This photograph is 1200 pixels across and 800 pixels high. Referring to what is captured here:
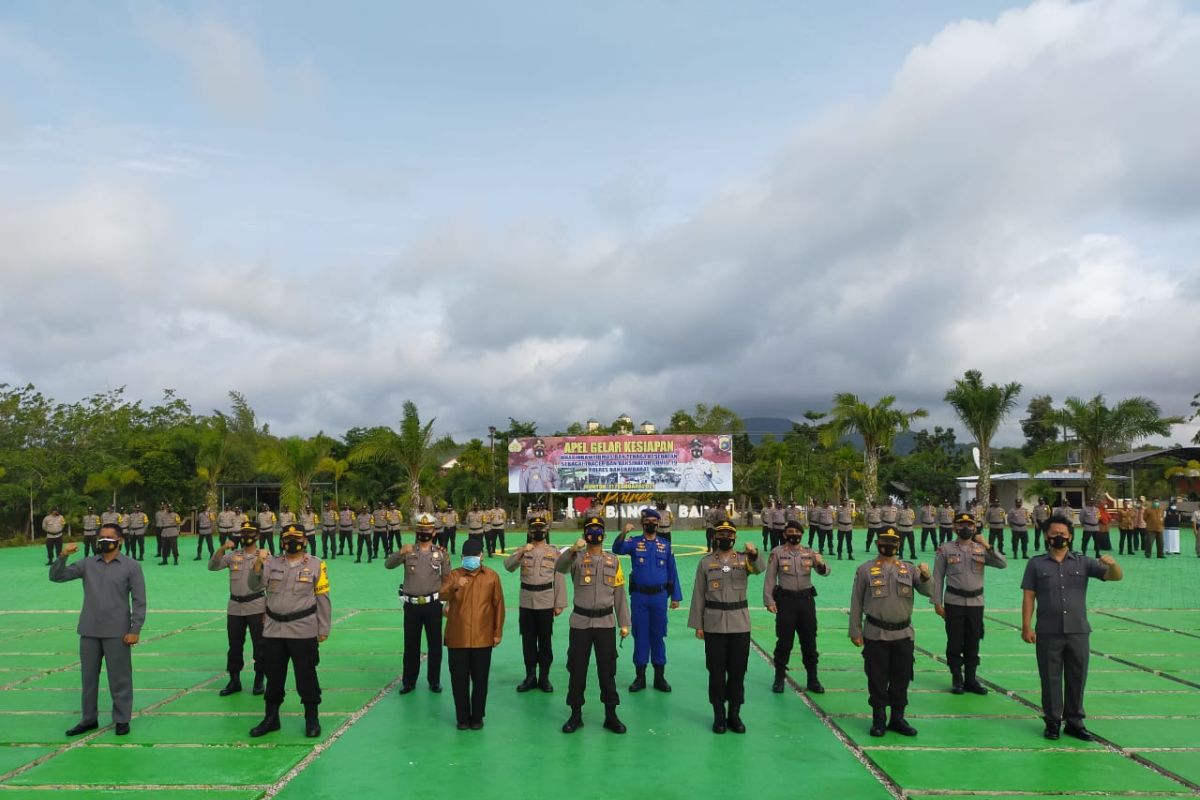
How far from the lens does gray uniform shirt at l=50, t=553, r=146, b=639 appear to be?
275 inches

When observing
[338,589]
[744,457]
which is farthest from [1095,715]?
[744,457]

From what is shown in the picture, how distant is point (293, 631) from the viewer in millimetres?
6820

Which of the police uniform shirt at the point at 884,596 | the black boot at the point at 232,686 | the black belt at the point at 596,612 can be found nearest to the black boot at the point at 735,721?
the police uniform shirt at the point at 884,596

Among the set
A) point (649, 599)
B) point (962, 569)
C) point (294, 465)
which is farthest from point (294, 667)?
point (294, 465)

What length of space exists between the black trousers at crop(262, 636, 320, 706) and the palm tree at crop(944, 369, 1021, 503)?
32312mm

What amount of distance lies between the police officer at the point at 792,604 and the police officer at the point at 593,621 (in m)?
1.71

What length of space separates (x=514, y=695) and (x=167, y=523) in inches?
732

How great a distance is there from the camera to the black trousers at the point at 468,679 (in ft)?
22.8

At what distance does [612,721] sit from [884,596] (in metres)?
2.40

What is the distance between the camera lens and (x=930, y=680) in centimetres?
864

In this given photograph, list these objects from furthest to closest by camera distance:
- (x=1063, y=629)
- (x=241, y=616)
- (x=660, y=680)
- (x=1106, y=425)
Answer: (x=1106, y=425) → (x=660, y=680) → (x=241, y=616) → (x=1063, y=629)

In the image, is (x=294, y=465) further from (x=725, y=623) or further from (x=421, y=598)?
(x=725, y=623)

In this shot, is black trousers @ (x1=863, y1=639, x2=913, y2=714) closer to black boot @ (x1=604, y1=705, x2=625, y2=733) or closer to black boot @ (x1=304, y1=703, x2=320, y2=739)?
black boot @ (x1=604, y1=705, x2=625, y2=733)

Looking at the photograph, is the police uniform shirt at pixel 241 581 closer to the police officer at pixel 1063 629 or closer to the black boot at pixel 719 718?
the black boot at pixel 719 718
